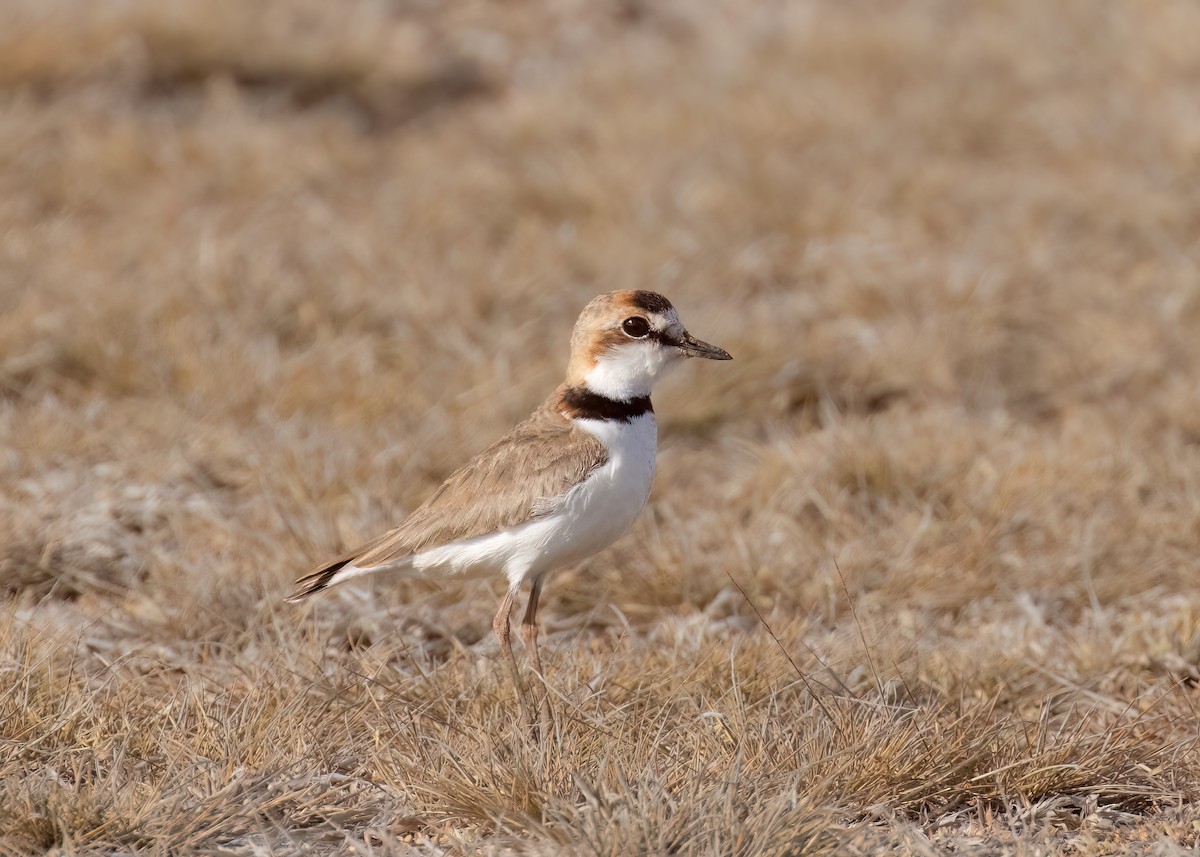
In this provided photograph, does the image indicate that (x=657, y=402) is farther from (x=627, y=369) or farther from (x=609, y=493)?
(x=609, y=493)

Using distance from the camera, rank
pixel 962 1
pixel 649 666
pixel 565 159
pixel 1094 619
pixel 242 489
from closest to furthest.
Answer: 1. pixel 649 666
2. pixel 1094 619
3. pixel 242 489
4. pixel 565 159
5. pixel 962 1

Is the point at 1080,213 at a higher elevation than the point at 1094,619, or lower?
higher

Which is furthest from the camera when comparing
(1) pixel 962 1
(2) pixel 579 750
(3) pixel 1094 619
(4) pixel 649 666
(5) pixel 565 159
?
(1) pixel 962 1

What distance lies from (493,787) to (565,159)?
6.30 meters

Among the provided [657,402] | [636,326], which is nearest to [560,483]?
[636,326]

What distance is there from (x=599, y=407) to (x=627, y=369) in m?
0.14

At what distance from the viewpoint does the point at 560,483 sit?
3990 mm

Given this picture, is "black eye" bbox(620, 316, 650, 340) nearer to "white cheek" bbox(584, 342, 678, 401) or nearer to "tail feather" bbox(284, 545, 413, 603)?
"white cheek" bbox(584, 342, 678, 401)

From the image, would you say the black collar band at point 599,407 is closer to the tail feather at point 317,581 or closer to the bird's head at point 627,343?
the bird's head at point 627,343

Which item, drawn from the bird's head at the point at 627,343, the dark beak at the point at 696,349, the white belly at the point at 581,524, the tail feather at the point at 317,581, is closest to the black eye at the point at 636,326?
the bird's head at the point at 627,343

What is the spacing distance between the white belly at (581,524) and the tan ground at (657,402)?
332mm

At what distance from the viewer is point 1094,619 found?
489cm

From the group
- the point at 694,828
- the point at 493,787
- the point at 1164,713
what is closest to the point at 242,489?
the point at 493,787

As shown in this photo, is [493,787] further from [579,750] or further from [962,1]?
[962,1]
